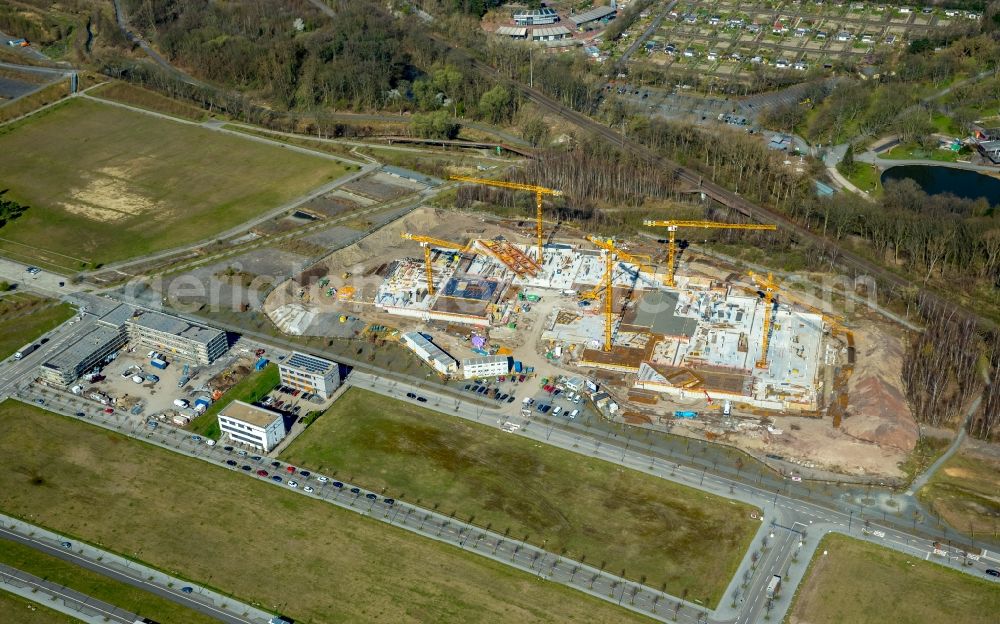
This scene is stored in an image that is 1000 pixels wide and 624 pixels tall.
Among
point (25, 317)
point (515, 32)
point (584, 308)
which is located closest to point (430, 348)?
point (584, 308)

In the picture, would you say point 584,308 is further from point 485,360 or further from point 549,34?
point 549,34

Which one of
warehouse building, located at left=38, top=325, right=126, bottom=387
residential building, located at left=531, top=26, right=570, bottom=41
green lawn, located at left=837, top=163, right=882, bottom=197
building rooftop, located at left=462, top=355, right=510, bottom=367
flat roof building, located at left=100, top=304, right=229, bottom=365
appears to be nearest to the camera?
warehouse building, located at left=38, top=325, right=126, bottom=387

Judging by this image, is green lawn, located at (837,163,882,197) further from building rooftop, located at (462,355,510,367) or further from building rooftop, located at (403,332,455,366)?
building rooftop, located at (403,332,455,366)

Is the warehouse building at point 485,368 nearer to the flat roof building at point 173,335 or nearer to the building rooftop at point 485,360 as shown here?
the building rooftop at point 485,360

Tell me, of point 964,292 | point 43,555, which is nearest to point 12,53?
point 43,555

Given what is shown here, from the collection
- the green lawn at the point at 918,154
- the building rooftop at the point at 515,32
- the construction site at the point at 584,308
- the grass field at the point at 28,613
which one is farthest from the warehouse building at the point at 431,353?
the building rooftop at the point at 515,32

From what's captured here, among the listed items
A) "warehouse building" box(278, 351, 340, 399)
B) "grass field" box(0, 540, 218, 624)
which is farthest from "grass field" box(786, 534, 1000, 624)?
"warehouse building" box(278, 351, 340, 399)

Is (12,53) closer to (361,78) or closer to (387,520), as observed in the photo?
(361,78)

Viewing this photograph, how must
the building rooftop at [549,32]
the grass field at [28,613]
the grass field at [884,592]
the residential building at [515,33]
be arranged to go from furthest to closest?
the residential building at [515,33] → the building rooftop at [549,32] → the grass field at [28,613] → the grass field at [884,592]
